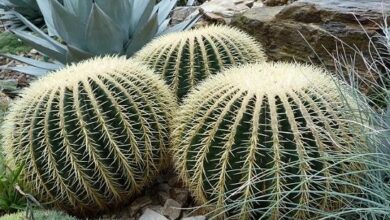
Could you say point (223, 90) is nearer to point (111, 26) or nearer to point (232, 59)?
point (232, 59)

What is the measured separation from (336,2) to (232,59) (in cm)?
91

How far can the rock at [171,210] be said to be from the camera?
115 inches

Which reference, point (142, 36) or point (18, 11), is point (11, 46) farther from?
point (142, 36)

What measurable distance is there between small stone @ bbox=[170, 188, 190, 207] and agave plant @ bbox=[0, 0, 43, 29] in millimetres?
3632

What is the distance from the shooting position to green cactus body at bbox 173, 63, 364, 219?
94.7 inches

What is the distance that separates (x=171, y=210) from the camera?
116 inches

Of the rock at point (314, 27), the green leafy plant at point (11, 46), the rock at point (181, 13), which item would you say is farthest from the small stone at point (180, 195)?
the green leafy plant at point (11, 46)

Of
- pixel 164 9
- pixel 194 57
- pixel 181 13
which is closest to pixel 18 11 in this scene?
pixel 181 13

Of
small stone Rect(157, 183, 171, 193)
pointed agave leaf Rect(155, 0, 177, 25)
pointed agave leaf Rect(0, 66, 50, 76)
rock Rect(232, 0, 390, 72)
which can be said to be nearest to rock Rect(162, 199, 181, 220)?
small stone Rect(157, 183, 171, 193)

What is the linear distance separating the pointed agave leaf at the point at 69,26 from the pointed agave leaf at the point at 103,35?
0.29 ft

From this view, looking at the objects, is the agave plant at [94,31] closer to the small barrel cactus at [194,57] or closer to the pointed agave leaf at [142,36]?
the pointed agave leaf at [142,36]

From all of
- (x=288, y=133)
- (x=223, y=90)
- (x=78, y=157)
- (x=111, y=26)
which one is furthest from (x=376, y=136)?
(x=111, y=26)

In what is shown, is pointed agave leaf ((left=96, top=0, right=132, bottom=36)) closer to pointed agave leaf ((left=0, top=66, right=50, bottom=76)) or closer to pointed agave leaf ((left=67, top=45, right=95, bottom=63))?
pointed agave leaf ((left=67, top=45, right=95, bottom=63))

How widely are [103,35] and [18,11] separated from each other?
239 cm
